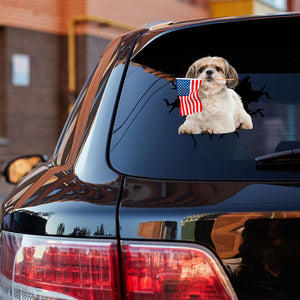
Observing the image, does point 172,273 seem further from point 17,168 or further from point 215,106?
point 17,168

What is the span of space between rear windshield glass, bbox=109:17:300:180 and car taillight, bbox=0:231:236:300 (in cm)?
22

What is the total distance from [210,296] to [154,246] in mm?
168

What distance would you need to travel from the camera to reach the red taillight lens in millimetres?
1484

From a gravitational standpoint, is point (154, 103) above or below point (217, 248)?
above

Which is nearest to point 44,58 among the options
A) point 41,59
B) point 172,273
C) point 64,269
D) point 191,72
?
point 41,59

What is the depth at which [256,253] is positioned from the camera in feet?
4.78

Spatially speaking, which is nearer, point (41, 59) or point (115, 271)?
point (115, 271)

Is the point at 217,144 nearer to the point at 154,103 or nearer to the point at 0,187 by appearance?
the point at 154,103

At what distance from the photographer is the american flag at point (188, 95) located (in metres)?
1.82

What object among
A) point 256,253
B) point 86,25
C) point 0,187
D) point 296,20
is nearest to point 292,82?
point 296,20

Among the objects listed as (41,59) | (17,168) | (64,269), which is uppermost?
(41,59)

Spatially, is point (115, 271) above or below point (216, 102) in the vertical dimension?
below

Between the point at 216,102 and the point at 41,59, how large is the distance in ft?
44.7

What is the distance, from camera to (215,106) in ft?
6.03
